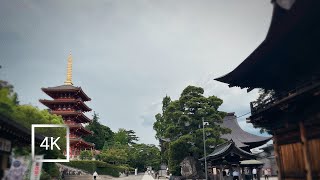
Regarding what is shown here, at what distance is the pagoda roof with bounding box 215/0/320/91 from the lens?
11180mm

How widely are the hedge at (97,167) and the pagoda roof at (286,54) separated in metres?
44.8

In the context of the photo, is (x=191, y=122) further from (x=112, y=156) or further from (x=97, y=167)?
(x=112, y=156)

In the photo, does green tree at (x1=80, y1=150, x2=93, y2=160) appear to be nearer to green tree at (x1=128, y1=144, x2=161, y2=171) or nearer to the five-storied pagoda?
the five-storied pagoda

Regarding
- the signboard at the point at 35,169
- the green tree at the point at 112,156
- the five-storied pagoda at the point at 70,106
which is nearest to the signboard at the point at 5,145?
the signboard at the point at 35,169

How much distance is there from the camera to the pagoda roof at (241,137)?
44044 mm

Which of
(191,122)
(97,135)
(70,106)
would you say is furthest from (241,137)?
(97,135)

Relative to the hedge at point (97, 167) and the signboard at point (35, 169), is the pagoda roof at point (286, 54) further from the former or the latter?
the hedge at point (97, 167)

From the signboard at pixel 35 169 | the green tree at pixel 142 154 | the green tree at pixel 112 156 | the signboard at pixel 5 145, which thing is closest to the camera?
the signboard at pixel 5 145

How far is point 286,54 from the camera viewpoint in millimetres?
14242

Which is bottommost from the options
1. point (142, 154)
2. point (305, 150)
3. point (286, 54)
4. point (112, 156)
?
point (305, 150)

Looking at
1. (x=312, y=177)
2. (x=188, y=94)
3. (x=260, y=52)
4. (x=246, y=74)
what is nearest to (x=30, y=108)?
(x=188, y=94)

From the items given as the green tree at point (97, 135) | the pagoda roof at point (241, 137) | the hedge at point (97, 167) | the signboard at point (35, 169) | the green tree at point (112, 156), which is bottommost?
the hedge at point (97, 167)

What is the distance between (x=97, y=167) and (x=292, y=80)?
5291 centimetres

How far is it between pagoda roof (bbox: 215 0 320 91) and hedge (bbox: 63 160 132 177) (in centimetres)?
4480
